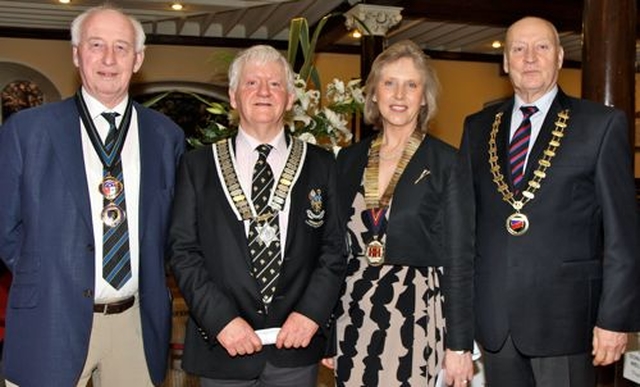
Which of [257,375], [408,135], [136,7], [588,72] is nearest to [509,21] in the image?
[136,7]

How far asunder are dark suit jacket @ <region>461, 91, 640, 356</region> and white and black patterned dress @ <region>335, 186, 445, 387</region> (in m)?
0.18

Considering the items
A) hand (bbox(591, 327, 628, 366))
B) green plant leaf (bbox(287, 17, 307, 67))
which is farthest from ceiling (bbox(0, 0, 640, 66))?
hand (bbox(591, 327, 628, 366))

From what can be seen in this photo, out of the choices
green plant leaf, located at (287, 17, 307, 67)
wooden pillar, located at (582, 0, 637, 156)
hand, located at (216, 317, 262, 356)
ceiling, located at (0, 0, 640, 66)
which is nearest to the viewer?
hand, located at (216, 317, 262, 356)

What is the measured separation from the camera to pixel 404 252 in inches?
81.3

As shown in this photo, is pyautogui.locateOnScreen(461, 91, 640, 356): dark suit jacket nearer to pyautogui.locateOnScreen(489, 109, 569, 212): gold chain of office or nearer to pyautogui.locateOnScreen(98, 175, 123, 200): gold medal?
pyautogui.locateOnScreen(489, 109, 569, 212): gold chain of office

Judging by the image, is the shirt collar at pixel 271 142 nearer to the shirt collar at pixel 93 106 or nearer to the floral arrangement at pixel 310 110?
the shirt collar at pixel 93 106

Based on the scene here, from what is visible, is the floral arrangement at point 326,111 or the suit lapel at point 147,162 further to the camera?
the floral arrangement at point 326,111

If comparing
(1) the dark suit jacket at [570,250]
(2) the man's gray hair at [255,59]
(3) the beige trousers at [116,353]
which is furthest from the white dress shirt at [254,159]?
(1) the dark suit jacket at [570,250]

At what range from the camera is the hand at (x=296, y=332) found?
199 centimetres

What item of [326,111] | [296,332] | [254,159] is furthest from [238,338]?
[326,111]

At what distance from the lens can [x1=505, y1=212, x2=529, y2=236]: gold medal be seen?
2.04 m

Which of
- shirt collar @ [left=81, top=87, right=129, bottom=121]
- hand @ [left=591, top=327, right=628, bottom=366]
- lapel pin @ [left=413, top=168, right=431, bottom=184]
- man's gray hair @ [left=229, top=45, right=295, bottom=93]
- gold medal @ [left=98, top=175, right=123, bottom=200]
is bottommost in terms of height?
hand @ [left=591, top=327, right=628, bottom=366]

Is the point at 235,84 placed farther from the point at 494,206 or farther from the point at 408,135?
the point at 494,206

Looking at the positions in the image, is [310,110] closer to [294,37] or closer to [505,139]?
[294,37]
